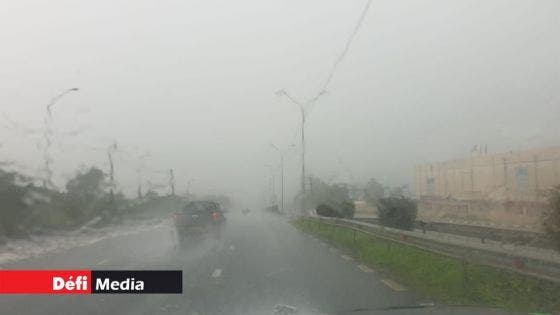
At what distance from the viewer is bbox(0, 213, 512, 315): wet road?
36.1 feet

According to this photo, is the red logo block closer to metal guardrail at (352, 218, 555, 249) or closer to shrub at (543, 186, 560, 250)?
shrub at (543, 186, 560, 250)

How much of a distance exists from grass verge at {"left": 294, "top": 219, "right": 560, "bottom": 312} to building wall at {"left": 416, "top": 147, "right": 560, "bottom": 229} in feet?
41.0

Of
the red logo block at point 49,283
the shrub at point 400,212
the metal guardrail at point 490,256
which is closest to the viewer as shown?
the metal guardrail at point 490,256

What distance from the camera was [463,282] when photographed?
13250 mm

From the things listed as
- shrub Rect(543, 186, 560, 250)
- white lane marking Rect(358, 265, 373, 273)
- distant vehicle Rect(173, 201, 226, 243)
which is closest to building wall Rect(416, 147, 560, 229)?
shrub Rect(543, 186, 560, 250)

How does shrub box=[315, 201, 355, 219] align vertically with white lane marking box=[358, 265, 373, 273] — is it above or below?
above

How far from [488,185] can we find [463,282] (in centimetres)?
2416

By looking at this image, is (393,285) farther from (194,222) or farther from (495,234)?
(194,222)

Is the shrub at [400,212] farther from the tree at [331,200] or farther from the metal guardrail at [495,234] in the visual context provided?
the tree at [331,200]

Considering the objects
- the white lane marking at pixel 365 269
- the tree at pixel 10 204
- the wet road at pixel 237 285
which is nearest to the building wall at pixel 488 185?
the wet road at pixel 237 285

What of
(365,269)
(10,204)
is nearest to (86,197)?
(10,204)

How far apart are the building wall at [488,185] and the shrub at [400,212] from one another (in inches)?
153

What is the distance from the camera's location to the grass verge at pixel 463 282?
11.0 meters

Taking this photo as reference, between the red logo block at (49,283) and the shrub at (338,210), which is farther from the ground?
the shrub at (338,210)
